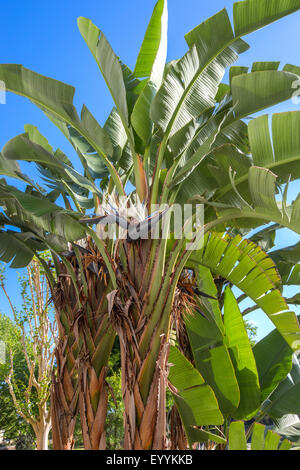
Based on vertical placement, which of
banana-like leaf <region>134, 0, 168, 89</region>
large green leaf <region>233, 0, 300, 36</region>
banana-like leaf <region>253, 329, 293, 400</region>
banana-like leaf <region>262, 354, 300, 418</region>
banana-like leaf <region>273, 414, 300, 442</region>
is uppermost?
banana-like leaf <region>134, 0, 168, 89</region>

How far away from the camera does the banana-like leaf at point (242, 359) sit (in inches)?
154

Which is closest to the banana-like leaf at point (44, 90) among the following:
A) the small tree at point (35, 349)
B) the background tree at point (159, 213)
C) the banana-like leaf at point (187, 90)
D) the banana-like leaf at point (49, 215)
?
the background tree at point (159, 213)

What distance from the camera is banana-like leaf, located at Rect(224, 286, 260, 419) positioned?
3912mm

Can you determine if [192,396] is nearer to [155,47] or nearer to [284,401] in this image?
[284,401]

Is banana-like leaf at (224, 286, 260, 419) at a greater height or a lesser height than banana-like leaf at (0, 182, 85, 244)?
lesser

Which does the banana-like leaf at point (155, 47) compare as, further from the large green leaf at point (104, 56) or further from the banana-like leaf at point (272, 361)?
the banana-like leaf at point (272, 361)

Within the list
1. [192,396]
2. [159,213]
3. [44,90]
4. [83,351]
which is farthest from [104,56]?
[192,396]

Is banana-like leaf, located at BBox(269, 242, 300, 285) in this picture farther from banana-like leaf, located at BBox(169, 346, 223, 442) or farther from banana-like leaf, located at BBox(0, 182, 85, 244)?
banana-like leaf, located at BBox(0, 182, 85, 244)

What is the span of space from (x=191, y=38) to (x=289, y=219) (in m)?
1.96

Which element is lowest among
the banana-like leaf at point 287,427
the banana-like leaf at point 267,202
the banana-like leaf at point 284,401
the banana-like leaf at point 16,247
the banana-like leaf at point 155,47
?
the banana-like leaf at point 287,427

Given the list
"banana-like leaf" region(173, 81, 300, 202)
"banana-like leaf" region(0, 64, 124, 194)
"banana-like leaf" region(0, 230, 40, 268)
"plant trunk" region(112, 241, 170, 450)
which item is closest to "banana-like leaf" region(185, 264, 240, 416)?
"plant trunk" region(112, 241, 170, 450)

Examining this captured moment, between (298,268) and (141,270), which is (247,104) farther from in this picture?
(298,268)

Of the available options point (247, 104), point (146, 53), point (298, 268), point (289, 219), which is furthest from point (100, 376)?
point (146, 53)
